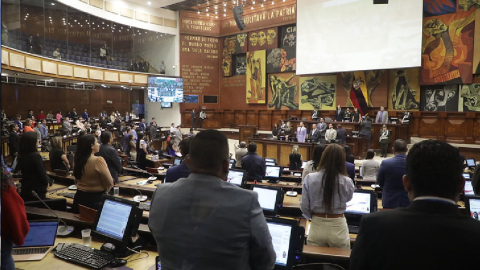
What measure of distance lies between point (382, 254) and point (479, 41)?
14.3m

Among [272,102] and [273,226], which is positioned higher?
[272,102]

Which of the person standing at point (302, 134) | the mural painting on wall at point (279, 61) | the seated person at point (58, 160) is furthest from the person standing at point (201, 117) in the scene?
the seated person at point (58, 160)

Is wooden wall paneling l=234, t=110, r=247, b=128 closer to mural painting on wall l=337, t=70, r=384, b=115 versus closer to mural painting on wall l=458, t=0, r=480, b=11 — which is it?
mural painting on wall l=337, t=70, r=384, b=115

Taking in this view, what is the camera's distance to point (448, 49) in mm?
13188

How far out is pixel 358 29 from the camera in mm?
14023

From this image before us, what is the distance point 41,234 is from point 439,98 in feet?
47.5

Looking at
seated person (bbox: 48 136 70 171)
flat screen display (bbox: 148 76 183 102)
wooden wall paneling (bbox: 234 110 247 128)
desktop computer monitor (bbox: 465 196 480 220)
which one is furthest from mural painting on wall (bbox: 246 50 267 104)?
Answer: desktop computer monitor (bbox: 465 196 480 220)

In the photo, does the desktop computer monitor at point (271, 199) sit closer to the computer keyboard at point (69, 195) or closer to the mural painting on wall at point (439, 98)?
the computer keyboard at point (69, 195)

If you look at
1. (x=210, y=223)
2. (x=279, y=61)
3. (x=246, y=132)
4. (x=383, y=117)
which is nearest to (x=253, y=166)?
(x=210, y=223)

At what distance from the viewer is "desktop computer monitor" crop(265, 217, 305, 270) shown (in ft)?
7.23

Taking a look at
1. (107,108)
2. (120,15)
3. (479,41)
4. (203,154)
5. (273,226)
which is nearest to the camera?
(203,154)

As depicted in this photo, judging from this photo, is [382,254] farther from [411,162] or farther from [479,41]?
[479,41]

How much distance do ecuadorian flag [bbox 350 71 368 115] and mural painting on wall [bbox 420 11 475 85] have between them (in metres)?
2.34

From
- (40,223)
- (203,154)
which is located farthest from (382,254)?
(40,223)
